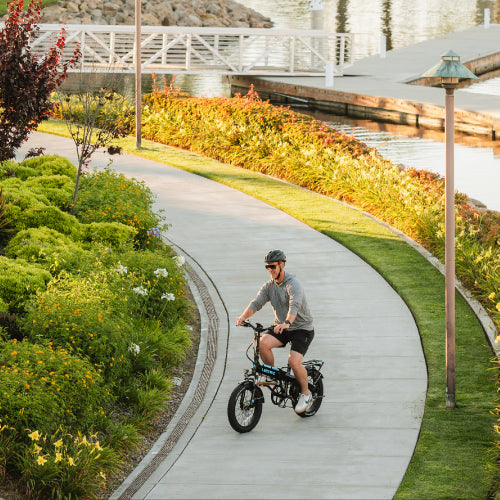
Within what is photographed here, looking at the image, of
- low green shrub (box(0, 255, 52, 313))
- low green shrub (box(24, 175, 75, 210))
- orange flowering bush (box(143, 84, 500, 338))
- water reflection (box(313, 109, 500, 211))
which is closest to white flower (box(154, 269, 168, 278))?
low green shrub (box(0, 255, 52, 313))

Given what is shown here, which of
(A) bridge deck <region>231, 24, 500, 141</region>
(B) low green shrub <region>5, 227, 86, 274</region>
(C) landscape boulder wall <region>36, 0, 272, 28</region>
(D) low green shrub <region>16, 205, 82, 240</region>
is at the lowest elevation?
(B) low green shrub <region>5, 227, 86, 274</region>

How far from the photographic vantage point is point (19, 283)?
11.5 meters

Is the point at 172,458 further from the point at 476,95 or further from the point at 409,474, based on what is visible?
the point at 476,95

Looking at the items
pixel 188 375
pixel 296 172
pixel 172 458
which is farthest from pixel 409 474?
pixel 296 172

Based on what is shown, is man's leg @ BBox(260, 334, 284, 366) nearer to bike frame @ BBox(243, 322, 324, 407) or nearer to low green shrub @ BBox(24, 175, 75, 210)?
bike frame @ BBox(243, 322, 324, 407)

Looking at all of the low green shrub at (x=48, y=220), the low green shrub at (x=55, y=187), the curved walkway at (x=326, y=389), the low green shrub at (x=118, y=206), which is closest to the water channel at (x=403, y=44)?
the curved walkway at (x=326, y=389)

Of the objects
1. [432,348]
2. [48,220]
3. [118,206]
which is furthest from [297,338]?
[118,206]

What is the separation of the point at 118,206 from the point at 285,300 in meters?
6.23

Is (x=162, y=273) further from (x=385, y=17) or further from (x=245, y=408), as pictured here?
(x=385, y=17)

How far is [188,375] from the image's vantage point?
11391mm

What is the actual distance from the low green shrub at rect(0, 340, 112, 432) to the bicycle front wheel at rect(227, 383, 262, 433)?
1.28 m

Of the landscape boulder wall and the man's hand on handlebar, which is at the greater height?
the landscape boulder wall

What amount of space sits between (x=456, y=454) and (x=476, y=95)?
2621cm

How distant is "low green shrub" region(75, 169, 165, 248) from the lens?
Answer: 1515 cm
